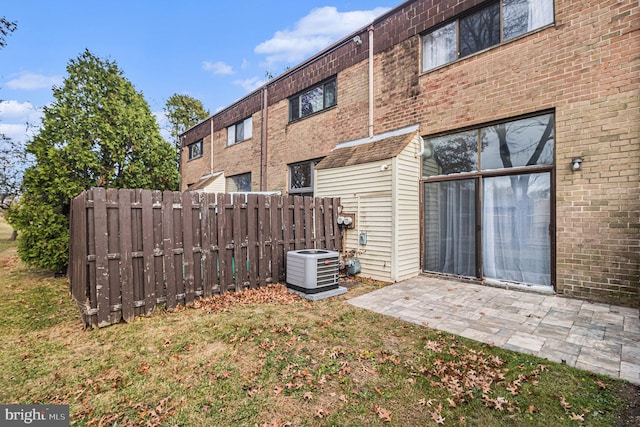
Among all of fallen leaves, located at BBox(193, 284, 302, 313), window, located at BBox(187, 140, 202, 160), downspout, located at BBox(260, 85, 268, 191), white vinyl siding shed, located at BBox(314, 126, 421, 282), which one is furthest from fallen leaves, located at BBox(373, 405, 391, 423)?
window, located at BBox(187, 140, 202, 160)

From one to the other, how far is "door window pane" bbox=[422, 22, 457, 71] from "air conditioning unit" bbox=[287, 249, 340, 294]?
5.30 meters

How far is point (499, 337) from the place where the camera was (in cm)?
349

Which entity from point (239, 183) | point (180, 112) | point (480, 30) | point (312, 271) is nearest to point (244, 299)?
point (312, 271)

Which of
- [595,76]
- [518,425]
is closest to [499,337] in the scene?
[518,425]

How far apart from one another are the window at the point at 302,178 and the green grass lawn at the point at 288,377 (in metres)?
6.67

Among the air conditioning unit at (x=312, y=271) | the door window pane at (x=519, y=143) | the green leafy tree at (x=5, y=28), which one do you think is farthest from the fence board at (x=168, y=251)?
the door window pane at (x=519, y=143)

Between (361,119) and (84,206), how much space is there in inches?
272

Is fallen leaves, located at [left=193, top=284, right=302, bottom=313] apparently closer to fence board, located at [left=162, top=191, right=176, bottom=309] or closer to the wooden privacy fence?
the wooden privacy fence

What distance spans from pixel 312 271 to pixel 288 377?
276 cm

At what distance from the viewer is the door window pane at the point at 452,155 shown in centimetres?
636

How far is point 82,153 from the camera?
740 centimetres

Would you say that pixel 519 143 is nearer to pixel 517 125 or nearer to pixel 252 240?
pixel 517 125

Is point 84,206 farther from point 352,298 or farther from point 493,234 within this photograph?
point 493,234

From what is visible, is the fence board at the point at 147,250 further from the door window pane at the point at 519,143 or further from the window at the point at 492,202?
the door window pane at the point at 519,143
